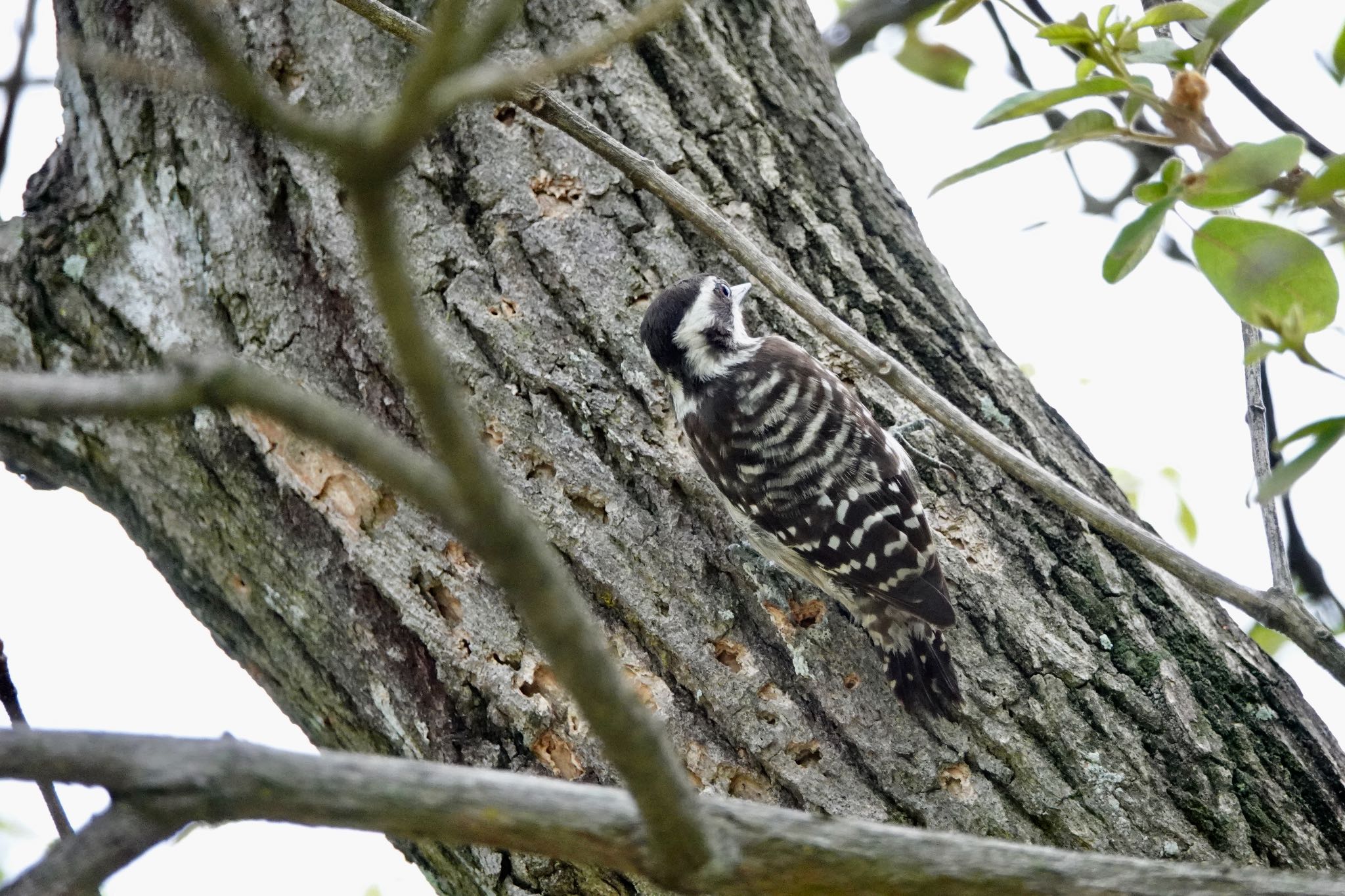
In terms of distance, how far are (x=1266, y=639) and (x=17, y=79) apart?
3.05 metres

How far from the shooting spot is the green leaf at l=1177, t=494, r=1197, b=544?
394 centimetres

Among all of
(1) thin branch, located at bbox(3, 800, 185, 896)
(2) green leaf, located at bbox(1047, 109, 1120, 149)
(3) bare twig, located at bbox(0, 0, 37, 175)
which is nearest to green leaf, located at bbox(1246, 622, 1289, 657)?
(2) green leaf, located at bbox(1047, 109, 1120, 149)

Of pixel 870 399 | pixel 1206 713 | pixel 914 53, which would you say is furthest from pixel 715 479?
pixel 914 53

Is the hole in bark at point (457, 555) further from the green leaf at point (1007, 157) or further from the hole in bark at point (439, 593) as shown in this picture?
the green leaf at point (1007, 157)

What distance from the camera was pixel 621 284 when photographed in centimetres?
259

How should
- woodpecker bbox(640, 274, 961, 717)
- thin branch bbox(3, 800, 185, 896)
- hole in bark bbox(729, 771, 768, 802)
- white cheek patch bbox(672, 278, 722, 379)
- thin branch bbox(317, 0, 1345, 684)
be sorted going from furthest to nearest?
1. white cheek patch bbox(672, 278, 722, 379)
2. woodpecker bbox(640, 274, 961, 717)
3. hole in bark bbox(729, 771, 768, 802)
4. thin branch bbox(317, 0, 1345, 684)
5. thin branch bbox(3, 800, 185, 896)

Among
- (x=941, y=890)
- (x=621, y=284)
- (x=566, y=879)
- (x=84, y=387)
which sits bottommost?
(x=941, y=890)

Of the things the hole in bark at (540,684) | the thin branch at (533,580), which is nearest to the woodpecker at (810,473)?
the hole in bark at (540,684)

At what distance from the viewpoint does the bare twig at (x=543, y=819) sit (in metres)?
1.16

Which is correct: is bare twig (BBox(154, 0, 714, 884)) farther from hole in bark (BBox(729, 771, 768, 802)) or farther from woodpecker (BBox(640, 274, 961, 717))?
woodpecker (BBox(640, 274, 961, 717))

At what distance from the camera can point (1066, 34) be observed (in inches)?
76.0

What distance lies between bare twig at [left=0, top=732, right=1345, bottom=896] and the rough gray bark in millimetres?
979

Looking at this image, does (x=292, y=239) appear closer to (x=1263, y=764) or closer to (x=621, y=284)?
(x=621, y=284)

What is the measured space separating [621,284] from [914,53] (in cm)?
133
